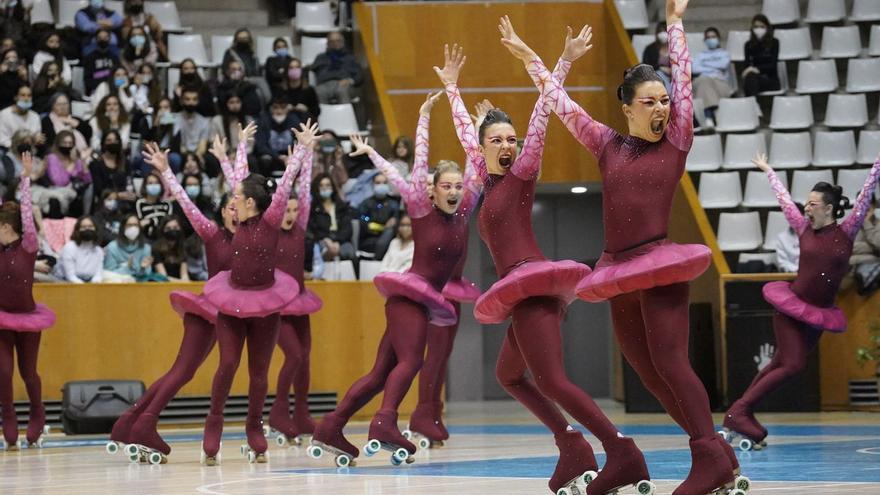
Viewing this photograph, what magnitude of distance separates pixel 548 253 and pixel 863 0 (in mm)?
4850

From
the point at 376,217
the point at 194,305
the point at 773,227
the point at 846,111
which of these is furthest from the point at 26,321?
the point at 846,111

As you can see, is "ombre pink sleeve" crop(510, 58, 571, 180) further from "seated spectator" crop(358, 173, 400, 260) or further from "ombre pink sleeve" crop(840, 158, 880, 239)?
"seated spectator" crop(358, 173, 400, 260)

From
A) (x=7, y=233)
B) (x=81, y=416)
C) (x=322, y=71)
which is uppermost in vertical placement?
(x=322, y=71)

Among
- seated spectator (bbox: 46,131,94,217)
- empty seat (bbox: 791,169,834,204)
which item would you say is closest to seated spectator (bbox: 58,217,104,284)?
seated spectator (bbox: 46,131,94,217)

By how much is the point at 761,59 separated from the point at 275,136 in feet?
18.2

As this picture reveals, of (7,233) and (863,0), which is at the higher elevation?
(863,0)

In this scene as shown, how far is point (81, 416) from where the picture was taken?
11828 mm

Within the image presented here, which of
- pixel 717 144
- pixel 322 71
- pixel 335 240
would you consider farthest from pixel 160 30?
pixel 717 144

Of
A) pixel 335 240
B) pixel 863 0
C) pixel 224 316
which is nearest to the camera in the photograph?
pixel 224 316

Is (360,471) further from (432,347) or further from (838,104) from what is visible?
(838,104)

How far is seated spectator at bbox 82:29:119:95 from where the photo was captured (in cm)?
1536

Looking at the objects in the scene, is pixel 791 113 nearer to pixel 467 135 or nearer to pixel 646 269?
pixel 467 135

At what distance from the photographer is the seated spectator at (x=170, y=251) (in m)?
12.9

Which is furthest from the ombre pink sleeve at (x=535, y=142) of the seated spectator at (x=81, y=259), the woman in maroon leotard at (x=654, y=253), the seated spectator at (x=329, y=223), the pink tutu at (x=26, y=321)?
the seated spectator at (x=329, y=223)
